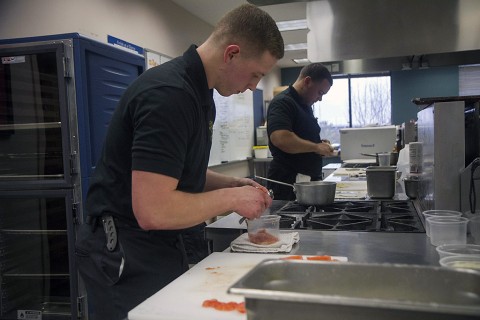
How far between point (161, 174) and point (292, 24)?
5234 mm

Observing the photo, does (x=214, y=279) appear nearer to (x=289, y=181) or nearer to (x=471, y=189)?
(x=471, y=189)

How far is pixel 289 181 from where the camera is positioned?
2967 millimetres

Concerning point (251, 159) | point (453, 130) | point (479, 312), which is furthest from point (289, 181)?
point (251, 159)

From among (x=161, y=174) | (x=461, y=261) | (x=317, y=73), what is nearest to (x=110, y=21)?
(x=317, y=73)

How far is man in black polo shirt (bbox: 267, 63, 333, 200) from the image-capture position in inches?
114

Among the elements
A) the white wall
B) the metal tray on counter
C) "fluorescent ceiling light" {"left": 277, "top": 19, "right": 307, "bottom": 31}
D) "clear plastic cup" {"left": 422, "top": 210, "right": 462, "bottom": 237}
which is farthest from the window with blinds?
the metal tray on counter

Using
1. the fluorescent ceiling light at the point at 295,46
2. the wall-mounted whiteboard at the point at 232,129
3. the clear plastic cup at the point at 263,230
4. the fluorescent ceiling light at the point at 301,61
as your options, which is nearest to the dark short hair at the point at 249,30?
the clear plastic cup at the point at 263,230

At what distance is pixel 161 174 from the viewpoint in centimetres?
110

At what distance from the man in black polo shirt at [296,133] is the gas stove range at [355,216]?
2.44 feet

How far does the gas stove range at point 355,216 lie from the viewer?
1.66 meters

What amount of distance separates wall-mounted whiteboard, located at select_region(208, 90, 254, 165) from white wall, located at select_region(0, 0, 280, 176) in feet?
3.40

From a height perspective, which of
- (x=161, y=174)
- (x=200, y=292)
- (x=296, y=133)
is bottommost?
(x=200, y=292)

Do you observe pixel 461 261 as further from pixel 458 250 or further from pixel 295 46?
pixel 295 46

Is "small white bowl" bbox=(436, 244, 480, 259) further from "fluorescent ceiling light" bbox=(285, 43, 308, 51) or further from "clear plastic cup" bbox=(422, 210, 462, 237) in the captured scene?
"fluorescent ceiling light" bbox=(285, 43, 308, 51)
